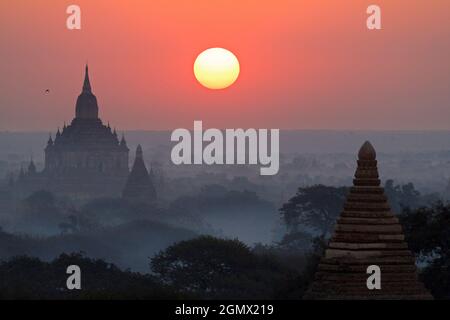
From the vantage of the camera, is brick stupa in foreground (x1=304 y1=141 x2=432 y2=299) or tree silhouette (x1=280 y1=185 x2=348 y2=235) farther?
tree silhouette (x1=280 y1=185 x2=348 y2=235)

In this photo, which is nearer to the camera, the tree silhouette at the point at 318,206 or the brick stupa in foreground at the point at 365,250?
the brick stupa in foreground at the point at 365,250

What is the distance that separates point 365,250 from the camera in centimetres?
4162

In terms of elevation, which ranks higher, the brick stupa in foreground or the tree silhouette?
the tree silhouette

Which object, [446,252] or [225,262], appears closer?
[446,252]

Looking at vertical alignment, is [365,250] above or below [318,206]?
below

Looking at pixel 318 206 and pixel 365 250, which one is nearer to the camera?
pixel 365 250

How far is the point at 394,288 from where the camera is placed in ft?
136

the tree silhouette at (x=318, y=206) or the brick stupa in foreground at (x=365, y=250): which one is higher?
the tree silhouette at (x=318, y=206)

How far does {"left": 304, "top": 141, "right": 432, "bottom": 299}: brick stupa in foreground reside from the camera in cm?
4125

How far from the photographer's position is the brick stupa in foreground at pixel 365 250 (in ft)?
135
